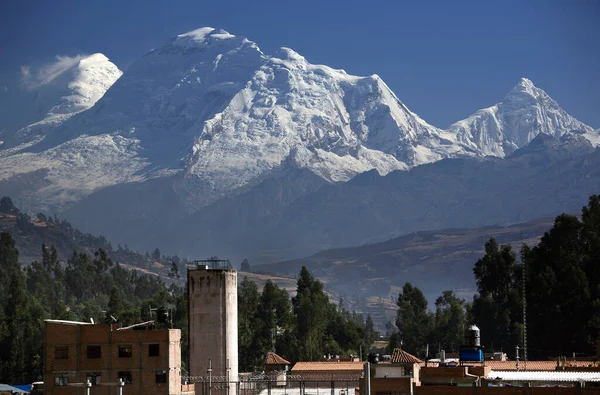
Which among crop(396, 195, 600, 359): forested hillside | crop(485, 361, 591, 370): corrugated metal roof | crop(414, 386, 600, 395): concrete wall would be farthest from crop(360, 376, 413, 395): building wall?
crop(396, 195, 600, 359): forested hillside

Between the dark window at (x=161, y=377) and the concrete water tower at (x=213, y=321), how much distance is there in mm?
16721

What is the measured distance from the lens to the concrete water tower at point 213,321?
121500 mm

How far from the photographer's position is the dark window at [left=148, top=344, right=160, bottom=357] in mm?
103250

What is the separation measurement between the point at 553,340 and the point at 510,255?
32.3 metres

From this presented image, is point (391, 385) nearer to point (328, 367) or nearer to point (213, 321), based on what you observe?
point (213, 321)

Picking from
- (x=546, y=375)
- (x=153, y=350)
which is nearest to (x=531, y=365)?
(x=546, y=375)

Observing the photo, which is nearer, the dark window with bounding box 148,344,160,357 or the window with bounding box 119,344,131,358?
the window with bounding box 119,344,131,358

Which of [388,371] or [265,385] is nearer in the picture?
[388,371]

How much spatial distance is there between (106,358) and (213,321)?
21692 mm

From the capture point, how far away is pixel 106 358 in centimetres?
10206

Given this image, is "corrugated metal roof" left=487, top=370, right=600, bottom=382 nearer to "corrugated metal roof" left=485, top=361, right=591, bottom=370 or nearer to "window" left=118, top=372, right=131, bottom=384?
"corrugated metal roof" left=485, top=361, right=591, bottom=370

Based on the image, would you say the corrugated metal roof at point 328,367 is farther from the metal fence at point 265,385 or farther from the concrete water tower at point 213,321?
the concrete water tower at point 213,321

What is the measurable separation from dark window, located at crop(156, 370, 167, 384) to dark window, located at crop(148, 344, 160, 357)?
1395mm

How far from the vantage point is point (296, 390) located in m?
134
